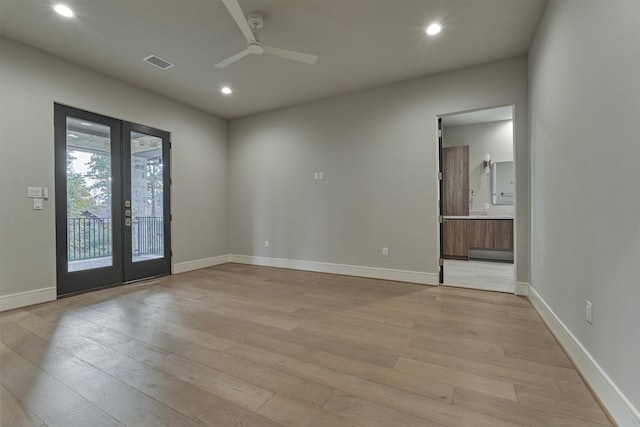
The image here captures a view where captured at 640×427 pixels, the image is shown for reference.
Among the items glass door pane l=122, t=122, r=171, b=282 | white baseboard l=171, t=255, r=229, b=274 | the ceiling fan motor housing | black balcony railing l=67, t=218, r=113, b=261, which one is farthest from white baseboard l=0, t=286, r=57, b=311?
the ceiling fan motor housing

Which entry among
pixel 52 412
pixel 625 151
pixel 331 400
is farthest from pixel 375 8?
pixel 52 412

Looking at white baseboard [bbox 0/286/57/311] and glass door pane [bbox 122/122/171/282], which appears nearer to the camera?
white baseboard [bbox 0/286/57/311]

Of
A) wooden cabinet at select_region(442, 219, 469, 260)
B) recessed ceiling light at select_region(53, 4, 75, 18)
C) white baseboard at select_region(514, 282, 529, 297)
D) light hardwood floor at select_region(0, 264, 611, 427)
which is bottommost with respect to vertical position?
light hardwood floor at select_region(0, 264, 611, 427)

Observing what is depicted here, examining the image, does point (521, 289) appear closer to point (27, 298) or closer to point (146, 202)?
point (146, 202)

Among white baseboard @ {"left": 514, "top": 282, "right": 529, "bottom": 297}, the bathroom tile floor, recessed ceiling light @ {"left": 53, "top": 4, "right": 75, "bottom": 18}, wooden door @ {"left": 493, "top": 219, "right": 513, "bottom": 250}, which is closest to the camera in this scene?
recessed ceiling light @ {"left": 53, "top": 4, "right": 75, "bottom": 18}

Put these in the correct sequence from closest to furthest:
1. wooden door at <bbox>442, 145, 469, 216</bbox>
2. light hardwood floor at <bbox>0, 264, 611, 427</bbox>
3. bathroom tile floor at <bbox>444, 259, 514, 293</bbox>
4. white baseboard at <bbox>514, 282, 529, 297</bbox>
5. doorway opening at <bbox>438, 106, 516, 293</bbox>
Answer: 1. light hardwood floor at <bbox>0, 264, 611, 427</bbox>
2. white baseboard at <bbox>514, 282, 529, 297</bbox>
3. bathroom tile floor at <bbox>444, 259, 514, 293</bbox>
4. doorway opening at <bbox>438, 106, 516, 293</bbox>
5. wooden door at <bbox>442, 145, 469, 216</bbox>

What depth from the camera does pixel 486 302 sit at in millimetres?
2992

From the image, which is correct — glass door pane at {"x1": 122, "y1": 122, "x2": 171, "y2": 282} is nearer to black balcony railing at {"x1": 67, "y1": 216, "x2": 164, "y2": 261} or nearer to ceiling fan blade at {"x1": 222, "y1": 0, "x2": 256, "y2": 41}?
black balcony railing at {"x1": 67, "y1": 216, "x2": 164, "y2": 261}

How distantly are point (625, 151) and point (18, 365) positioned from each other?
3701 mm

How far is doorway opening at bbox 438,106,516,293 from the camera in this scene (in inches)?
212

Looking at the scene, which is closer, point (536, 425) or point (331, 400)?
point (536, 425)

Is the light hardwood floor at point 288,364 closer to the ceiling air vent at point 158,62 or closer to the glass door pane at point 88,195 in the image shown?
the glass door pane at point 88,195

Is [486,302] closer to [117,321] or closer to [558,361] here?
[558,361]

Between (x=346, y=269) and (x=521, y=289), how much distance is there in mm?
2266
